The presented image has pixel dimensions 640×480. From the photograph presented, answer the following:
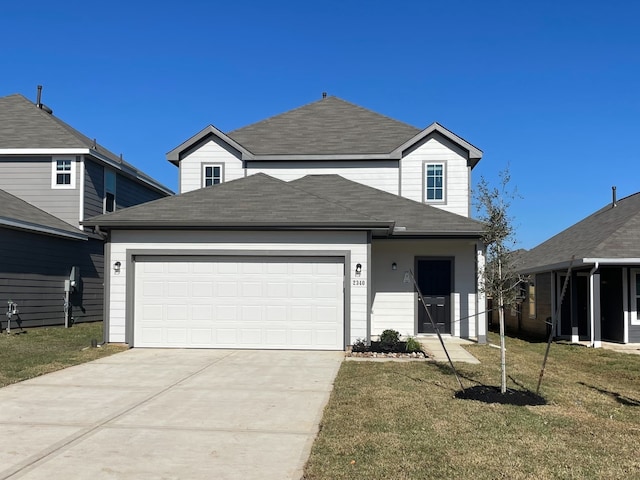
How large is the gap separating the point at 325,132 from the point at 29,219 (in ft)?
32.7

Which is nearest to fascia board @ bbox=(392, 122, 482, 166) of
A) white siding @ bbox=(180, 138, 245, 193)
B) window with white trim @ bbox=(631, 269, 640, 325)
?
white siding @ bbox=(180, 138, 245, 193)

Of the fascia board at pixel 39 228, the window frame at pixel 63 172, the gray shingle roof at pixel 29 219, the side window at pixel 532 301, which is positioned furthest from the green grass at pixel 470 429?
the window frame at pixel 63 172

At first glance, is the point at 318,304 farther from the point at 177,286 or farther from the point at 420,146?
the point at 420,146

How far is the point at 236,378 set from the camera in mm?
9359

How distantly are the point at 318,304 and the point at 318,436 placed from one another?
22.3 feet

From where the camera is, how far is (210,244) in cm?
1290

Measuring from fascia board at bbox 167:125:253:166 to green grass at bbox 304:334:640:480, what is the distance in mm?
9989

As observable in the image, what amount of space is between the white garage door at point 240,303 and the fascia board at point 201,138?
611cm

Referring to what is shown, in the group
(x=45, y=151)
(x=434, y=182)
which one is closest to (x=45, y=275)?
(x=45, y=151)

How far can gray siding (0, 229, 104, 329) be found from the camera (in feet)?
54.3

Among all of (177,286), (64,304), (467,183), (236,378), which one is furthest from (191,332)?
(467,183)

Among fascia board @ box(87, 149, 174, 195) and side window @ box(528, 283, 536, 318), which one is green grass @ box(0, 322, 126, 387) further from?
side window @ box(528, 283, 536, 318)

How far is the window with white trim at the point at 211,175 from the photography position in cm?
1834

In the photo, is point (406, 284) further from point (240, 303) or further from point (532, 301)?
point (532, 301)
